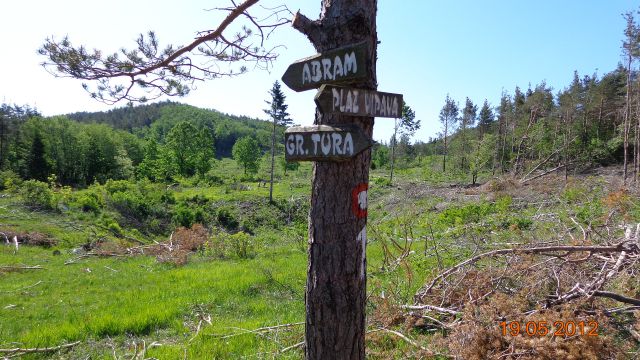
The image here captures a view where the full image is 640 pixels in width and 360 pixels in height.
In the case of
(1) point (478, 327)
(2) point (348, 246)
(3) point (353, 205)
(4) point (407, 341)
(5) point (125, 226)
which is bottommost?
(5) point (125, 226)

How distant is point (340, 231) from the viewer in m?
2.36

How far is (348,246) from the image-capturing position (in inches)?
93.3

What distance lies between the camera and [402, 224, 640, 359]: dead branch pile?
2988 millimetres

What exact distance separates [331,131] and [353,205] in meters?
0.48

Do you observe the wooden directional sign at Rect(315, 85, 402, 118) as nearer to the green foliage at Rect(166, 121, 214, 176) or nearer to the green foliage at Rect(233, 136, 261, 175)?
the green foliage at Rect(166, 121, 214, 176)

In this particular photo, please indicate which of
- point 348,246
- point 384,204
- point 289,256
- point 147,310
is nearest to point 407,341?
point 348,246

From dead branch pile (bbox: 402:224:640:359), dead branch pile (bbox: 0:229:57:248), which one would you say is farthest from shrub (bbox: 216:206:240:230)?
dead branch pile (bbox: 402:224:640:359)

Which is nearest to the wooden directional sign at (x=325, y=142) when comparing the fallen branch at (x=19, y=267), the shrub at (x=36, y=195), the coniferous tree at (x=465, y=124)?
the fallen branch at (x=19, y=267)

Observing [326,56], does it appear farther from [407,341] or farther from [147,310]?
[147,310]

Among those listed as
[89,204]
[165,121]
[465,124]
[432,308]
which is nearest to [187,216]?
[89,204]

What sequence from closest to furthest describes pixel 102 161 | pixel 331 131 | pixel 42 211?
pixel 331 131, pixel 42 211, pixel 102 161
